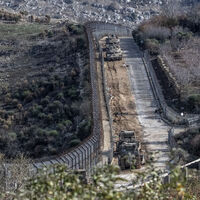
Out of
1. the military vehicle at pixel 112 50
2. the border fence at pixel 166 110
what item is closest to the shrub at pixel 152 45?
the military vehicle at pixel 112 50

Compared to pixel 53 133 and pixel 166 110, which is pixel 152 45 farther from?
pixel 53 133

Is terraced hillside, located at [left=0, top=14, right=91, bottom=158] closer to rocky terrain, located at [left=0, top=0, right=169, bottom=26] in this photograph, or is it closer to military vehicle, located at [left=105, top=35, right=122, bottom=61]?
military vehicle, located at [left=105, top=35, right=122, bottom=61]

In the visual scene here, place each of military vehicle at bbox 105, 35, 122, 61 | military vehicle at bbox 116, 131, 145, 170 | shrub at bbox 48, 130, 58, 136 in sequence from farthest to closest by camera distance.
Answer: military vehicle at bbox 105, 35, 122, 61 < shrub at bbox 48, 130, 58, 136 < military vehicle at bbox 116, 131, 145, 170

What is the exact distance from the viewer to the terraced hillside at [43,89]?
46.3 metres

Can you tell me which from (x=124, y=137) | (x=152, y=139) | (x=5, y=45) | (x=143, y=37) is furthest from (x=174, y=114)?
(x=5, y=45)

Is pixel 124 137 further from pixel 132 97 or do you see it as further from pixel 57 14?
pixel 57 14

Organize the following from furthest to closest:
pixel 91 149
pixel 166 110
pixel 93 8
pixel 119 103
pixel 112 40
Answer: pixel 93 8 < pixel 112 40 < pixel 119 103 < pixel 166 110 < pixel 91 149

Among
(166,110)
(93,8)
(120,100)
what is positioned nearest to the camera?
(166,110)

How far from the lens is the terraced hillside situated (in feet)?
152

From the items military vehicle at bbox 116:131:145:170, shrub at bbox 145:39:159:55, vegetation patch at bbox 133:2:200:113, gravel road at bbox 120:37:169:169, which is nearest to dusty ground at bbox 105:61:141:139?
→ gravel road at bbox 120:37:169:169

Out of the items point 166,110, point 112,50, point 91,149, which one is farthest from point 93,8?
point 91,149

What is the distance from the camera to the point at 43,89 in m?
61.4

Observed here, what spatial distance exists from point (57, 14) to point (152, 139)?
244 feet

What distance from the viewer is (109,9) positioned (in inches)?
4596
